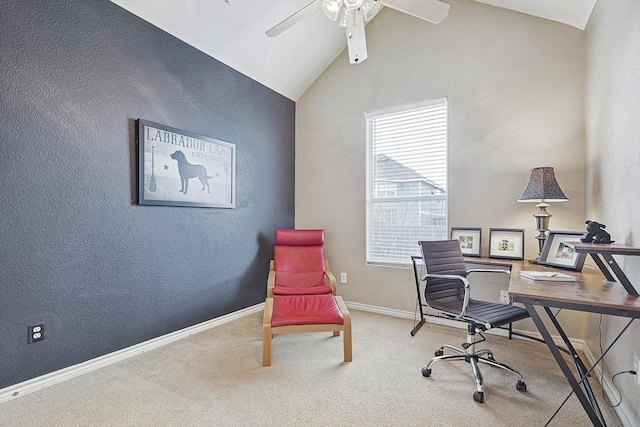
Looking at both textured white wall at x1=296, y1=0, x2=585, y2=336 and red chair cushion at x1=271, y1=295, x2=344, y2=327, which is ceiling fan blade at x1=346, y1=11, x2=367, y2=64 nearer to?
textured white wall at x1=296, y1=0, x2=585, y2=336

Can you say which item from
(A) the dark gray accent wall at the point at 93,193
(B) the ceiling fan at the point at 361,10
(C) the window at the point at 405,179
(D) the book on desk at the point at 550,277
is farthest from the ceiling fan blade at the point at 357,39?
(D) the book on desk at the point at 550,277

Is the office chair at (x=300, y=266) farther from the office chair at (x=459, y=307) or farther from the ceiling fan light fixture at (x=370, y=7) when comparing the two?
the ceiling fan light fixture at (x=370, y=7)

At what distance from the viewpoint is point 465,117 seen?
3.15 metres

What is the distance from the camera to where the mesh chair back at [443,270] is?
2434 mm

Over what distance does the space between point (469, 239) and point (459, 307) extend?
3.39 feet

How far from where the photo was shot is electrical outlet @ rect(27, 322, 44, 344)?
2.02 m

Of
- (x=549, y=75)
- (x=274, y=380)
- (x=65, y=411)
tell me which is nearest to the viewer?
(x=65, y=411)

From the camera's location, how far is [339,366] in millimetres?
2332

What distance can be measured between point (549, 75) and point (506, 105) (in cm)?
39

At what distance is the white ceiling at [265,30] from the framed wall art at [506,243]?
1.83 meters

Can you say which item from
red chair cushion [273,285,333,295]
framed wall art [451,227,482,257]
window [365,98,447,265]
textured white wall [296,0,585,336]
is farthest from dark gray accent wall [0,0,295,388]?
framed wall art [451,227,482,257]

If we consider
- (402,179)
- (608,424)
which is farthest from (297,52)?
(608,424)

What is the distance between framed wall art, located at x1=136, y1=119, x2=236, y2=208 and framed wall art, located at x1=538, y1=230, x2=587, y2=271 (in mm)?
2915

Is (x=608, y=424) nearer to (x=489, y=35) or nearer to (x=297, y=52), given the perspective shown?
(x=489, y=35)
